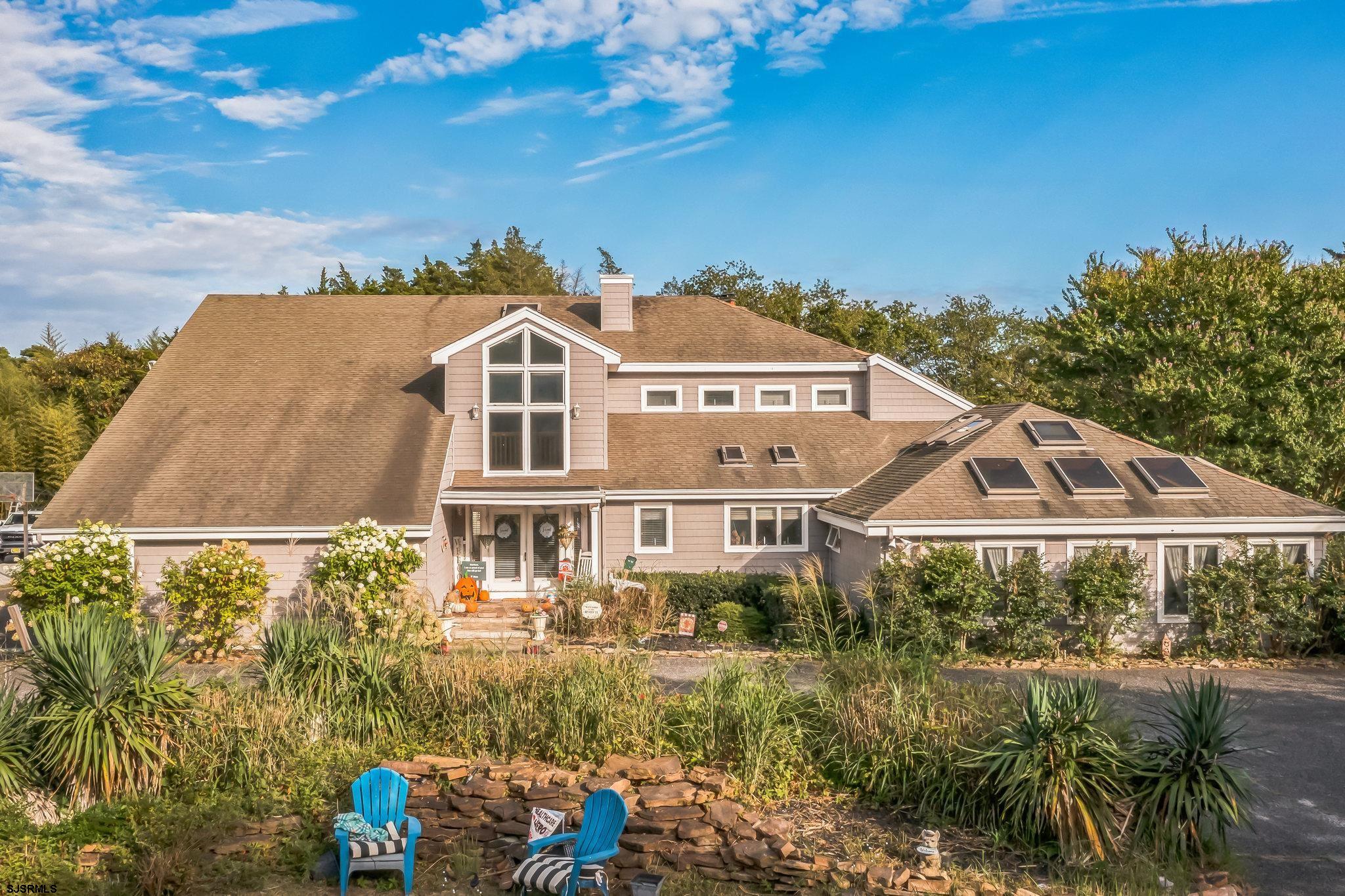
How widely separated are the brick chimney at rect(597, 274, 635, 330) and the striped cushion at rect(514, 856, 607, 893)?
58.7 ft

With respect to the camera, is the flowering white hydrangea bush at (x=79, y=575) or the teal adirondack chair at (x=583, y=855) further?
the flowering white hydrangea bush at (x=79, y=575)

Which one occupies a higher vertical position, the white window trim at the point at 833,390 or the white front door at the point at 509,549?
the white window trim at the point at 833,390

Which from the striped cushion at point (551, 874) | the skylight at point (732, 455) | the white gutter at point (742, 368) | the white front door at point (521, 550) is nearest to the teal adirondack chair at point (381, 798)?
the striped cushion at point (551, 874)

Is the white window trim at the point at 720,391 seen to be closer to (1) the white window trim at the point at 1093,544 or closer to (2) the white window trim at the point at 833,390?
(2) the white window trim at the point at 833,390

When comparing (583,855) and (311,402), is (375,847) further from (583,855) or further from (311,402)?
(311,402)

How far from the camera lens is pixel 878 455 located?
20406 mm

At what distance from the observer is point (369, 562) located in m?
15.5

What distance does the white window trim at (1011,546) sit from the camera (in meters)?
15.7

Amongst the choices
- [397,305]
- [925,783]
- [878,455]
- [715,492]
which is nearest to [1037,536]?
[878,455]

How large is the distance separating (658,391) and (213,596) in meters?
10.9

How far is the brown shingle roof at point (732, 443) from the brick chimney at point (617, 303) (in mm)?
2776

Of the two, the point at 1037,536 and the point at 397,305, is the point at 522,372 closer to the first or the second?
the point at 397,305

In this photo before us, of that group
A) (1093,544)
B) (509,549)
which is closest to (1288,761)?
(1093,544)

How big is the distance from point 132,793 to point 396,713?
2.34 metres
